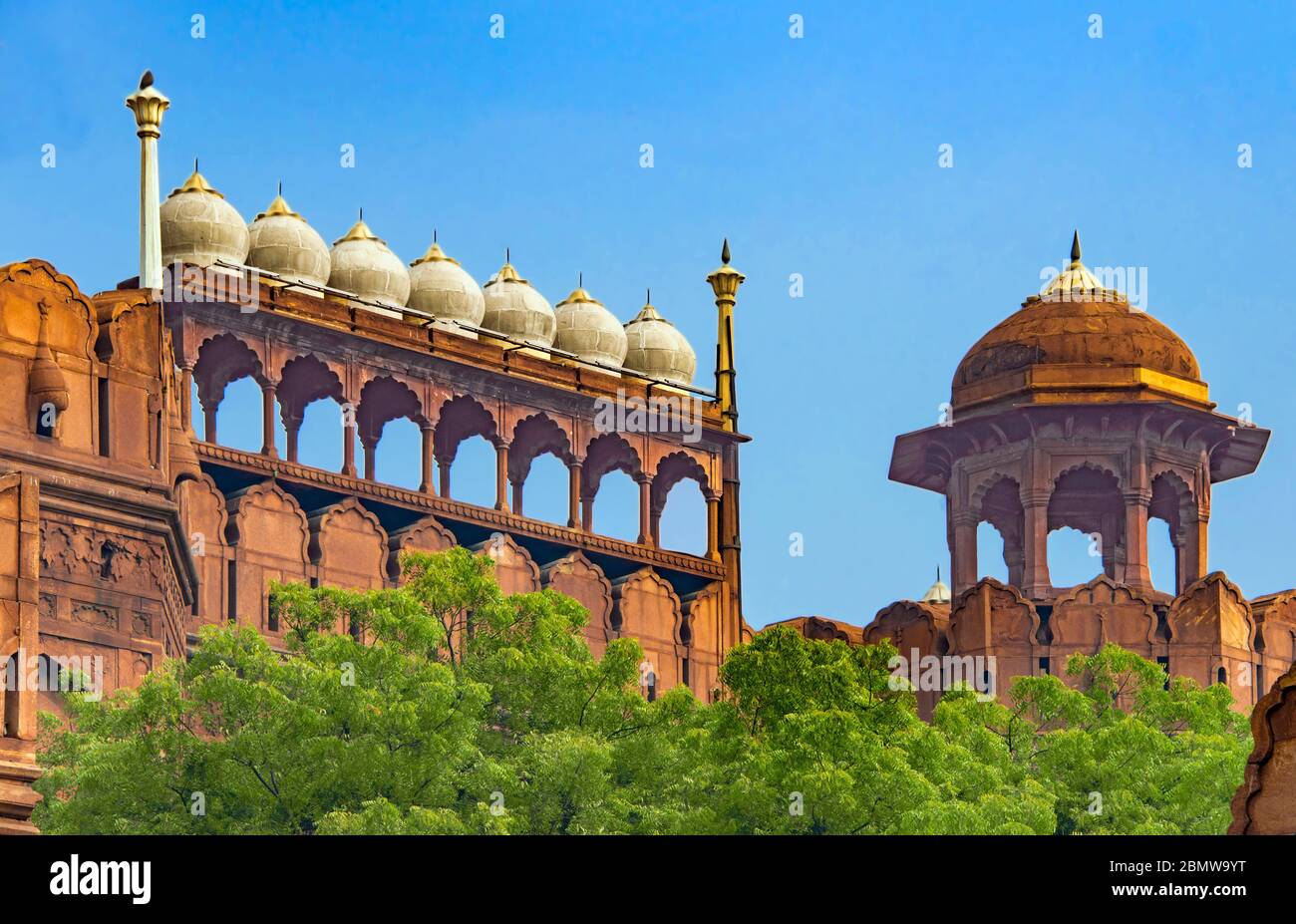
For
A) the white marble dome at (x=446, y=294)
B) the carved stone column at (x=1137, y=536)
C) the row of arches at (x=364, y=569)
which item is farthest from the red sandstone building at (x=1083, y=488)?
the white marble dome at (x=446, y=294)

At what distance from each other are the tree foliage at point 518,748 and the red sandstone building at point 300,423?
137 inches

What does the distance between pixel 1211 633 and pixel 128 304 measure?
2765 centimetres

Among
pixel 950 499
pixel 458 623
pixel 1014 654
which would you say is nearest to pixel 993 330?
pixel 950 499

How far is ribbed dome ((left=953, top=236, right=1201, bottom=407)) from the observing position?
243ft

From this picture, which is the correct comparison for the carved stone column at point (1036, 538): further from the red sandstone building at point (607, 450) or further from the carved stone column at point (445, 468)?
the carved stone column at point (445, 468)

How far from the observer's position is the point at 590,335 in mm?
74688

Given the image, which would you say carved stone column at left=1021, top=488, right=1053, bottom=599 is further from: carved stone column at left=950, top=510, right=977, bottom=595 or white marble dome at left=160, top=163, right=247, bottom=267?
white marble dome at left=160, top=163, right=247, bottom=267

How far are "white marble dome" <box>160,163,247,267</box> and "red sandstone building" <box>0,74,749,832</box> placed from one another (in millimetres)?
58

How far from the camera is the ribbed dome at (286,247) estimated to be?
67.6m

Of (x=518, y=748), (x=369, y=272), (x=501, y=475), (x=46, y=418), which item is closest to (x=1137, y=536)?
(x=501, y=475)

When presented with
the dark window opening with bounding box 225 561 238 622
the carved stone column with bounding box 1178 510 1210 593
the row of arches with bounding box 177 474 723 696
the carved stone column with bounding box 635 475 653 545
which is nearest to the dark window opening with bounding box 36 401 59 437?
the row of arches with bounding box 177 474 723 696

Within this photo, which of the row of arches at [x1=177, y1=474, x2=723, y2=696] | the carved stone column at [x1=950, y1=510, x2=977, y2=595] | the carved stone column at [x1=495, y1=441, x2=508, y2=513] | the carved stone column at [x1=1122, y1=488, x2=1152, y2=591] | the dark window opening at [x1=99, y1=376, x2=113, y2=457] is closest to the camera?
the dark window opening at [x1=99, y1=376, x2=113, y2=457]
